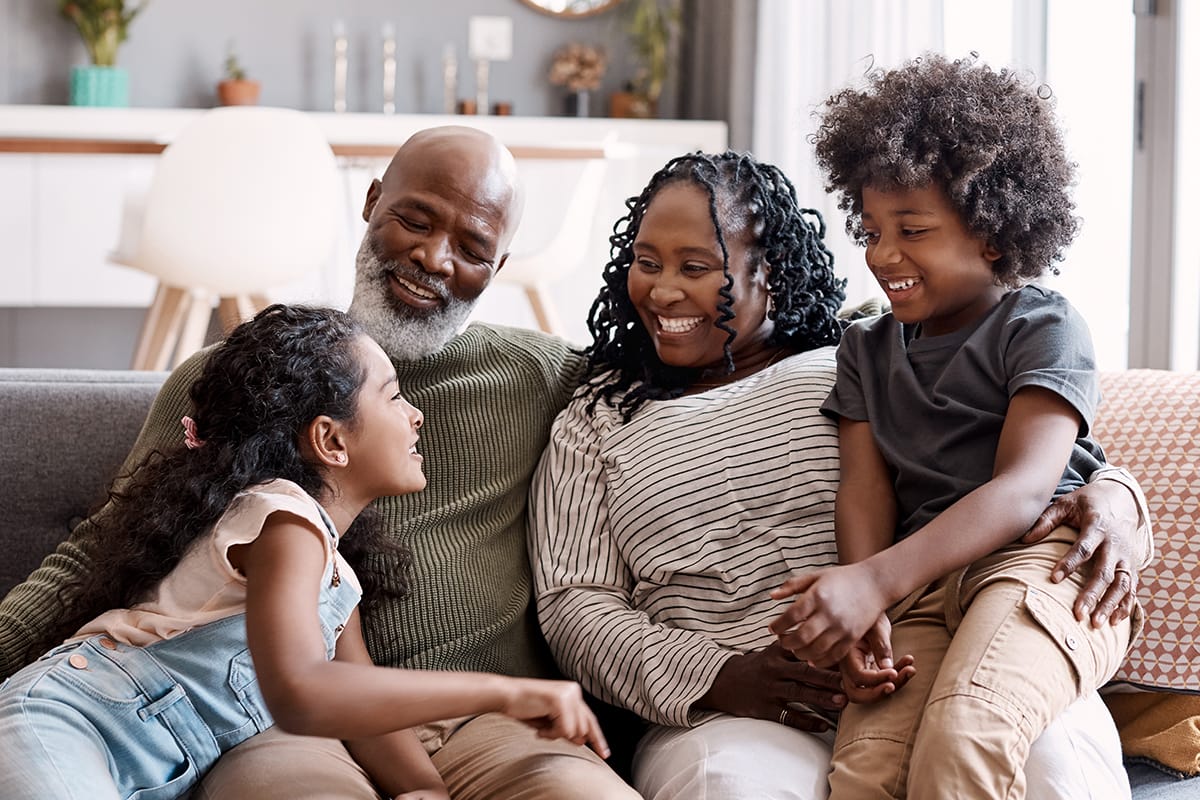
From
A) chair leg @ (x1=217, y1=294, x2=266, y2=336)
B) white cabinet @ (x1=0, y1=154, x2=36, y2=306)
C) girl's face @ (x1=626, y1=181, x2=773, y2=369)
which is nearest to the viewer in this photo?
girl's face @ (x1=626, y1=181, x2=773, y2=369)

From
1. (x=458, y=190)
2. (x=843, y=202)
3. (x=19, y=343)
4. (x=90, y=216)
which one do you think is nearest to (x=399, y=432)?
(x=458, y=190)

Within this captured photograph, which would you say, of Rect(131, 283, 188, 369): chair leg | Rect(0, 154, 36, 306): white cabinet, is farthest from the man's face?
Rect(0, 154, 36, 306): white cabinet

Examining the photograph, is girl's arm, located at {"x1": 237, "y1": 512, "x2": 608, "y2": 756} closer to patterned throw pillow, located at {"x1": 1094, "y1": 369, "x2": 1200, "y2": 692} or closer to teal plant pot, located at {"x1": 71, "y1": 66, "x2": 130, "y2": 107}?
patterned throw pillow, located at {"x1": 1094, "y1": 369, "x2": 1200, "y2": 692}

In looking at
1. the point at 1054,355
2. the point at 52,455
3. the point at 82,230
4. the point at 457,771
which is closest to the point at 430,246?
the point at 52,455

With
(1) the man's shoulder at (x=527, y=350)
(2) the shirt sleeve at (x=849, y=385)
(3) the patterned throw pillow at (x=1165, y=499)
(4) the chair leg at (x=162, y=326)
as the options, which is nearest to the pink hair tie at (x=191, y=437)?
(1) the man's shoulder at (x=527, y=350)

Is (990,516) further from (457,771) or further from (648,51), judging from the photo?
(648,51)

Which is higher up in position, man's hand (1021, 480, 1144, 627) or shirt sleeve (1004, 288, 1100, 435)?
shirt sleeve (1004, 288, 1100, 435)

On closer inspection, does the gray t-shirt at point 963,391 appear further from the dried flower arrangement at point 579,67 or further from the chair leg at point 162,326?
the dried flower arrangement at point 579,67

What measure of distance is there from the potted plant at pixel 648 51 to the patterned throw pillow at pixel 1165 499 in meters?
3.62

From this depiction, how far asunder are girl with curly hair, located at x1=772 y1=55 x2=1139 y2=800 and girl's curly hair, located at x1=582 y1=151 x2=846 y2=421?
0.08m

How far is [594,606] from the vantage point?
1.54 metres

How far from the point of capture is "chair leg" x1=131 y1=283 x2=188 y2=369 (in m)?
3.68

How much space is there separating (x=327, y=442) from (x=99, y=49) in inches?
156

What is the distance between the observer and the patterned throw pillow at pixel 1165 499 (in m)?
1.49
